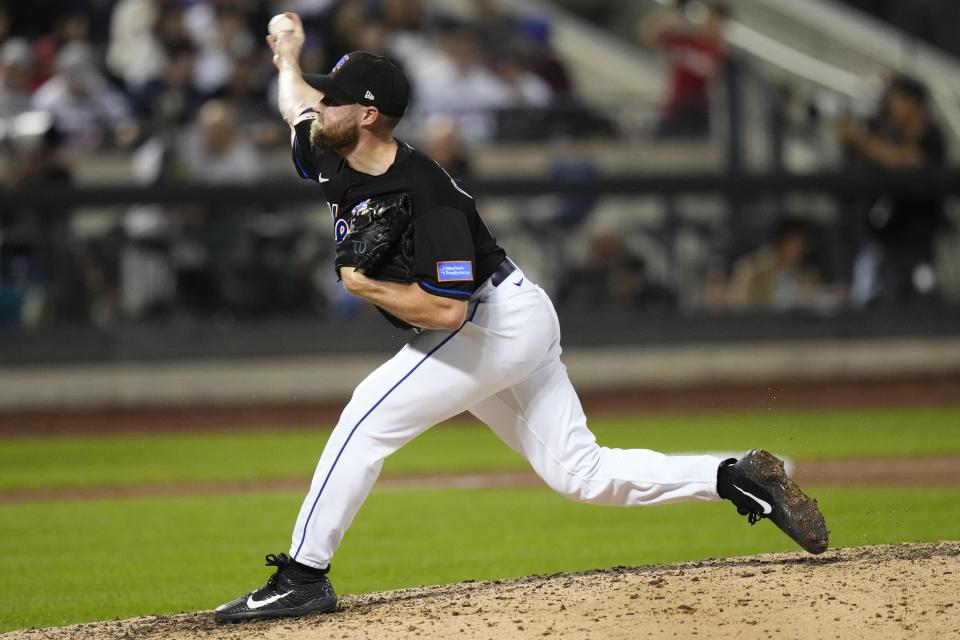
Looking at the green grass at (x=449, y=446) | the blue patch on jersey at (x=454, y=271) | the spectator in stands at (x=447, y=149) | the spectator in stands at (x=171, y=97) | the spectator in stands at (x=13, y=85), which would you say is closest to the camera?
the blue patch on jersey at (x=454, y=271)

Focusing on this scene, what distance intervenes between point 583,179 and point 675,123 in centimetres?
146

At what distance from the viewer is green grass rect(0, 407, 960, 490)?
10547mm

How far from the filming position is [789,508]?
5.12m

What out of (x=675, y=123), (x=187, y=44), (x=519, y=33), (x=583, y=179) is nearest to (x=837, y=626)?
(x=583, y=179)

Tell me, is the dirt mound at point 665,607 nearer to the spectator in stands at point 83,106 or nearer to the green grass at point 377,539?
the green grass at point 377,539

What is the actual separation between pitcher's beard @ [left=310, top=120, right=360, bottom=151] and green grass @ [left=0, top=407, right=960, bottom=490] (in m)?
5.72

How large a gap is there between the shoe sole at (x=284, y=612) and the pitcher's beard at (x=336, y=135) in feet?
5.37

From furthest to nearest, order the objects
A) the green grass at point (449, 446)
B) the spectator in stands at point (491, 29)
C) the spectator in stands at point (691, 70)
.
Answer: the spectator in stands at point (491, 29) < the spectator in stands at point (691, 70) < the green grass at point (449, 446)

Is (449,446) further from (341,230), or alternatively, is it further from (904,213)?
(341,230)

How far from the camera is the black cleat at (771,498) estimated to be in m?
5.12

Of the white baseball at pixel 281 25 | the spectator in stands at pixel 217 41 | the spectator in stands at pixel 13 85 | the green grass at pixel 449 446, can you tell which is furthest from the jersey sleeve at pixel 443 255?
the spectator in stands at pixel 13 85

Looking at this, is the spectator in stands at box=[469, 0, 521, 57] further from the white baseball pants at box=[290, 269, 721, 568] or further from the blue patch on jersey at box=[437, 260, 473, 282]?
the blue patch on jersey at box=[437, 260, 473, 282]

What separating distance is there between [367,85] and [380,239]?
21.9 inches

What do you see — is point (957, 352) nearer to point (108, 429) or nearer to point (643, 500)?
point (108, 429)
